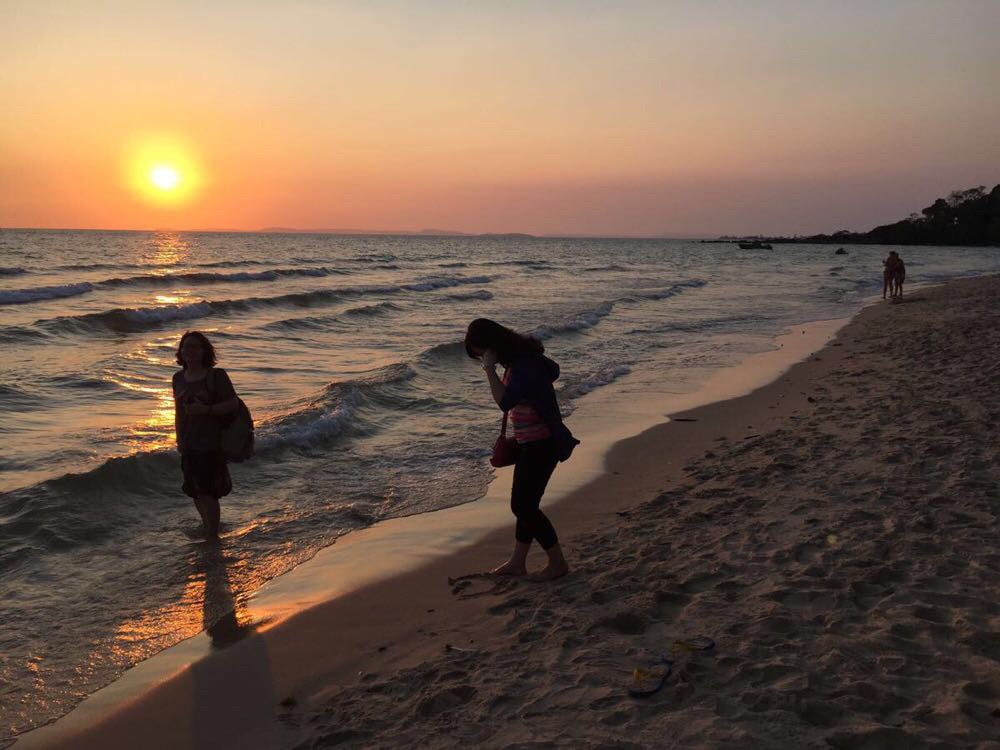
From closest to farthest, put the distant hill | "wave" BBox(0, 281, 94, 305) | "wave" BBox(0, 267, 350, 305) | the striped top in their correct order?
the striped top, "wave" BBox(0, 281, 94, 305), "wave" BBox(0, 267, 350, 305), the distant hill

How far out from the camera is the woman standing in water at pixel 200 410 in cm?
592

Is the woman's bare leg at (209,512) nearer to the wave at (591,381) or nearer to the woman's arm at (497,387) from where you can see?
the woman's arm at (497,387)

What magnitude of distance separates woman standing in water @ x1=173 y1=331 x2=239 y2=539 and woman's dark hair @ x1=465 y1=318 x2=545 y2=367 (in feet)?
6.86

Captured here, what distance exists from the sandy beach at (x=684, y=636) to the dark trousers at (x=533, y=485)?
0.34m

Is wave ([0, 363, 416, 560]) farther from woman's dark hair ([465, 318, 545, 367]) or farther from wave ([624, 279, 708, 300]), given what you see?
wave ([624, 279, 708, 300])

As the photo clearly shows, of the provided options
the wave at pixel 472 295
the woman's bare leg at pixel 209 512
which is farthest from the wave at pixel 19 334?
the wave at pixel 472 295

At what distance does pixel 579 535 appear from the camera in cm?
627

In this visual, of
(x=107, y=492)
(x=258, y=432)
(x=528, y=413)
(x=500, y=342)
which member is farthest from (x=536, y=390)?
(x=258, y=432)

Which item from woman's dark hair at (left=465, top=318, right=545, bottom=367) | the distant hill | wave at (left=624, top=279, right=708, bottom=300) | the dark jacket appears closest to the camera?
woman's dark hair at (left=465, top=318, right=545, bottom=367)

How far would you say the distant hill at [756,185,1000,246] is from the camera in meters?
107

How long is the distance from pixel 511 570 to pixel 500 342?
63.9 inches

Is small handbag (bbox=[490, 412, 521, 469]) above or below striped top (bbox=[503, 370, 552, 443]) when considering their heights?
below

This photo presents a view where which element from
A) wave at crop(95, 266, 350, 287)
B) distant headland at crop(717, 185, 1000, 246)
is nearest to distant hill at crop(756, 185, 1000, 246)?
distant headland at crop(717, 185, 1000, 246)

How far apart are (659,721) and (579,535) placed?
294cm
